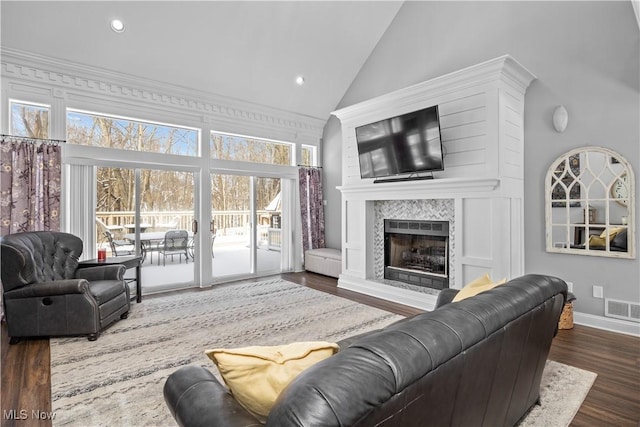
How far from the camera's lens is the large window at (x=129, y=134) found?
452 centimetres

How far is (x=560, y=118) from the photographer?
12.2ft

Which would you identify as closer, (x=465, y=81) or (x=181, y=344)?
(x=181, y=344)


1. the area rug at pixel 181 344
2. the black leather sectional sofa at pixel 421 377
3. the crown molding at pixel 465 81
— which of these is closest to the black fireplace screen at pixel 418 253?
the area rug at pixel 181 344

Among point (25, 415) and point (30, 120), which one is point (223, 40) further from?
point (25, 415)

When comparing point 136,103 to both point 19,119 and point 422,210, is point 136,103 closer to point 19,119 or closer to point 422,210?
point 19,119

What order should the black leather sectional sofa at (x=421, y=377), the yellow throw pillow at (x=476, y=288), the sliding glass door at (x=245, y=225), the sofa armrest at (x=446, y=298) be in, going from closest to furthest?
the black leather sectional sofa at (x=421, y=377), the yellow throw pillow at (x=476, y=288), the sofa armrest at (x=446, y=298), the sliding glass door at (x=245, y=225)

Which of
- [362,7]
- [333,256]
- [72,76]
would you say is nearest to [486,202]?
[333,256]

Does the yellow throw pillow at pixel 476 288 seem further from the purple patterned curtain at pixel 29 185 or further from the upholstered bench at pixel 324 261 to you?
the purple patterned curtain at pixel 29 185

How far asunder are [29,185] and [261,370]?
14.6 ft

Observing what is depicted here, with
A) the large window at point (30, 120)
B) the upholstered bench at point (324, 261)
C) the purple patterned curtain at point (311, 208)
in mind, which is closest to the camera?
the large window at point (30, 120)

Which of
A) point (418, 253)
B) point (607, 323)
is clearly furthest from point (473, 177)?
point (607, 323)

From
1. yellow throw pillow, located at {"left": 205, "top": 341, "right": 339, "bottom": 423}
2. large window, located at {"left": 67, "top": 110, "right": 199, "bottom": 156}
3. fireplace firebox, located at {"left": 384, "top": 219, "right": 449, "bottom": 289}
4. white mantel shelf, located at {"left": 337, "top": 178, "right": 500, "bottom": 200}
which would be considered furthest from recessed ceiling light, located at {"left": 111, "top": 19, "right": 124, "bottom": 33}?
yellow throw pillow, located at {"left": 205, "top": 341, "right": 339, "bottom": 423}

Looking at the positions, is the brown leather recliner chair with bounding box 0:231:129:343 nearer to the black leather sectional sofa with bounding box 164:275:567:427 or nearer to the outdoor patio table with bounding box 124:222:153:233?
the outdoor patio table with bounding box 124:222:153:233

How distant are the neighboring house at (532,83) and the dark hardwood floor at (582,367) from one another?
491 millimetres
